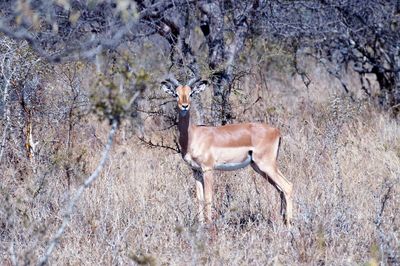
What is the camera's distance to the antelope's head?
7.46 m

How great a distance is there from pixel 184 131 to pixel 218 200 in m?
0.74

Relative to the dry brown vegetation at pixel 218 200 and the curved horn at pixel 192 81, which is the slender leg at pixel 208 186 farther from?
the curved horn at pixel 192 81

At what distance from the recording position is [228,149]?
7.57 meters

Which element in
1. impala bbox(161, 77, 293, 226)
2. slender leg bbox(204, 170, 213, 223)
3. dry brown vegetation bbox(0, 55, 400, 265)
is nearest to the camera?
dry brown vegetation bbox(0, 55, 400, 265)

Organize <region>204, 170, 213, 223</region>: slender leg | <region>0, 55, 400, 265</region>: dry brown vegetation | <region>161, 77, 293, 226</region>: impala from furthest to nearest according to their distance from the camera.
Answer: <region>161, 77, 293, 226</region>: impala → <region>204, 170, 213, 223</region>: slender leg → <region>0, 55, 400, 265</region>: dry brown vegetation

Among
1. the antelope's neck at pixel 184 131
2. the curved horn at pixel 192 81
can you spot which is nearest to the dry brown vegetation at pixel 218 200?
the antelope's neck at pixel 184 131

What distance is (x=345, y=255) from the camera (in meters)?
5.90

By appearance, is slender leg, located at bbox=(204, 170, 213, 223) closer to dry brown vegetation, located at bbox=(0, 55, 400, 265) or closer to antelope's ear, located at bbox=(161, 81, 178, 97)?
dry brown vegetation, located at bbox=(0, 55, 400, 265)

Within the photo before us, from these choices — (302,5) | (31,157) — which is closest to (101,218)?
(31,157)

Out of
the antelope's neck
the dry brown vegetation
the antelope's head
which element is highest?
the antelope's head

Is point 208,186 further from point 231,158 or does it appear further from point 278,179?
point 278,179

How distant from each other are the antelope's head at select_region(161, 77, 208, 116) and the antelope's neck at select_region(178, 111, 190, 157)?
0.44ft

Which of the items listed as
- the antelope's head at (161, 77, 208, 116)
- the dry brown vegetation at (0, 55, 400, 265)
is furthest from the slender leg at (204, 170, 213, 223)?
the antelope's head at (161, 77, 208, 116)

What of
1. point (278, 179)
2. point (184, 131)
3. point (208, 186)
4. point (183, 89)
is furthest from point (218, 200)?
point (183, 89)
